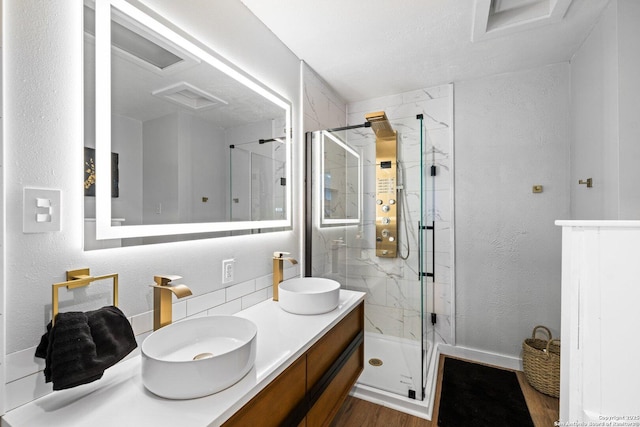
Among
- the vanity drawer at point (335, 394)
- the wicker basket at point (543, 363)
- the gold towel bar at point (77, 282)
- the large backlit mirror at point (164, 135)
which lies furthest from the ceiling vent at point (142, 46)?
the wicker basket at point (543, 363)

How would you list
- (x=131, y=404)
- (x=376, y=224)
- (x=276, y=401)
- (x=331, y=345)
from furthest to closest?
(x=376, y=224) → (x=331, y=345) → (x=276, y=401) → (x=131, y=404)

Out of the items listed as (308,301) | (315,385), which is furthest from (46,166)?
(315,385)

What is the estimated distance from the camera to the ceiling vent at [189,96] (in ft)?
3.96

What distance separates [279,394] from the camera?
986 millimetres

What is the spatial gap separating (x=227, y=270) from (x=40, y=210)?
772 mm

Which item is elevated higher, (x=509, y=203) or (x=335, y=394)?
(x=509, y=203)

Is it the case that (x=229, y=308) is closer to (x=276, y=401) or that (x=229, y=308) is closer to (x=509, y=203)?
(x=276, y=401)

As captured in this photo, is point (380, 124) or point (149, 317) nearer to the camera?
point (149, 317)

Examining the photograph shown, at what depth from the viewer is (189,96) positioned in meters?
1.30

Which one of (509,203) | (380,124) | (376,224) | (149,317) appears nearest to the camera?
(149,317)

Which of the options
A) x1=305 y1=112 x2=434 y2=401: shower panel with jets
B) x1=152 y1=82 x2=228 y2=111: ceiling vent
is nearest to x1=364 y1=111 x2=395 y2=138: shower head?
x1=305 y1=112 x2=434 y2=401: shower panel with jets

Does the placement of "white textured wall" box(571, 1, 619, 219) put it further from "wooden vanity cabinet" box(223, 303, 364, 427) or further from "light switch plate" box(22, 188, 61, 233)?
"light switch plate" box(22, 188, 61, 233)

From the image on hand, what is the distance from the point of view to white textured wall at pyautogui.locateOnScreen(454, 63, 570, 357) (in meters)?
2.24

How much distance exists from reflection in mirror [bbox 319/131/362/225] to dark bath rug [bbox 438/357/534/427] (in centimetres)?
136
